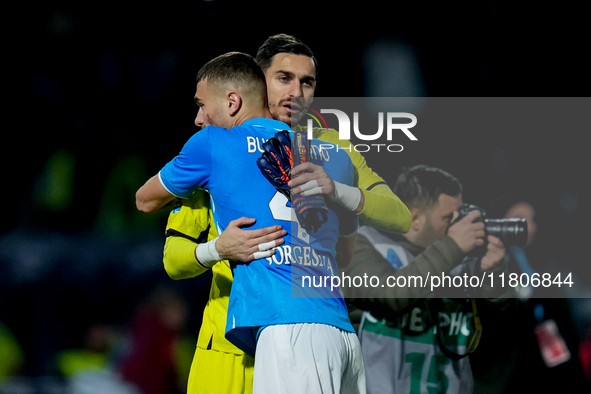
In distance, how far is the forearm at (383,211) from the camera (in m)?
2.22

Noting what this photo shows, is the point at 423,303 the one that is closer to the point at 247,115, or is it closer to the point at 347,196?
the point at 347,196

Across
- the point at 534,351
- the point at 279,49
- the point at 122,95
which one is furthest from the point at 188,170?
the point at 122,95

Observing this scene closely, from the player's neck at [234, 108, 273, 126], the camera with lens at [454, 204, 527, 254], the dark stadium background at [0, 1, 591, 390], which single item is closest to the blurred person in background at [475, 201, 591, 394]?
the camera with lens at [454, 204, 527, 254]

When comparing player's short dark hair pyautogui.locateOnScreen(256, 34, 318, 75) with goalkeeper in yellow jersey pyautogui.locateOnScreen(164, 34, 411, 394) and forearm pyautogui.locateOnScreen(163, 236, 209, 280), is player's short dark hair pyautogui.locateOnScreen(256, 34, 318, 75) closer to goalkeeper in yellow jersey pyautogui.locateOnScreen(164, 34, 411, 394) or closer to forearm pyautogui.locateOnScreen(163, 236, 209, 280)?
goalkeeper in yellow jersey pyautogui.locateOnScreen(164, 34, 411, 394)

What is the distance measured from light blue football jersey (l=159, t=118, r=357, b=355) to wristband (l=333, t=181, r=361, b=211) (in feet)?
0.24

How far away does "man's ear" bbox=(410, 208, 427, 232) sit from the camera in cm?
306

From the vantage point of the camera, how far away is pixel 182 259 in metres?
2.17

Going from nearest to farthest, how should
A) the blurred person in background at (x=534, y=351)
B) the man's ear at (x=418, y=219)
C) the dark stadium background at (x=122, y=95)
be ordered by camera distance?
the man's ear at (x=418, y=219)
the blurred person in background at (x=534, y=351)
the dark stadium background at (x=122, y=95)

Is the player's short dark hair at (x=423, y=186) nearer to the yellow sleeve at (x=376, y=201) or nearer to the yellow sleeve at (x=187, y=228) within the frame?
the yellow sleeve at (x=376, y=201)

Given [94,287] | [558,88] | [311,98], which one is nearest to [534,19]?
[558,88]

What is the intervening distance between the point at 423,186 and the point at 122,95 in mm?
3401

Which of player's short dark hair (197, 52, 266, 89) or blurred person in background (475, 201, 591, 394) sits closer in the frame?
player's short dark hair (197, 52, 266, 89)

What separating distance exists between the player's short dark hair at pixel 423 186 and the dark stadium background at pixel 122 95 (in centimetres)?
161

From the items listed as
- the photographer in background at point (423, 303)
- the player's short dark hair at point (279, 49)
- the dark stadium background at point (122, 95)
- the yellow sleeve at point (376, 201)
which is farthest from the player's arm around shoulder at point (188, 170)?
the dark stadium background at point (122, 95)
